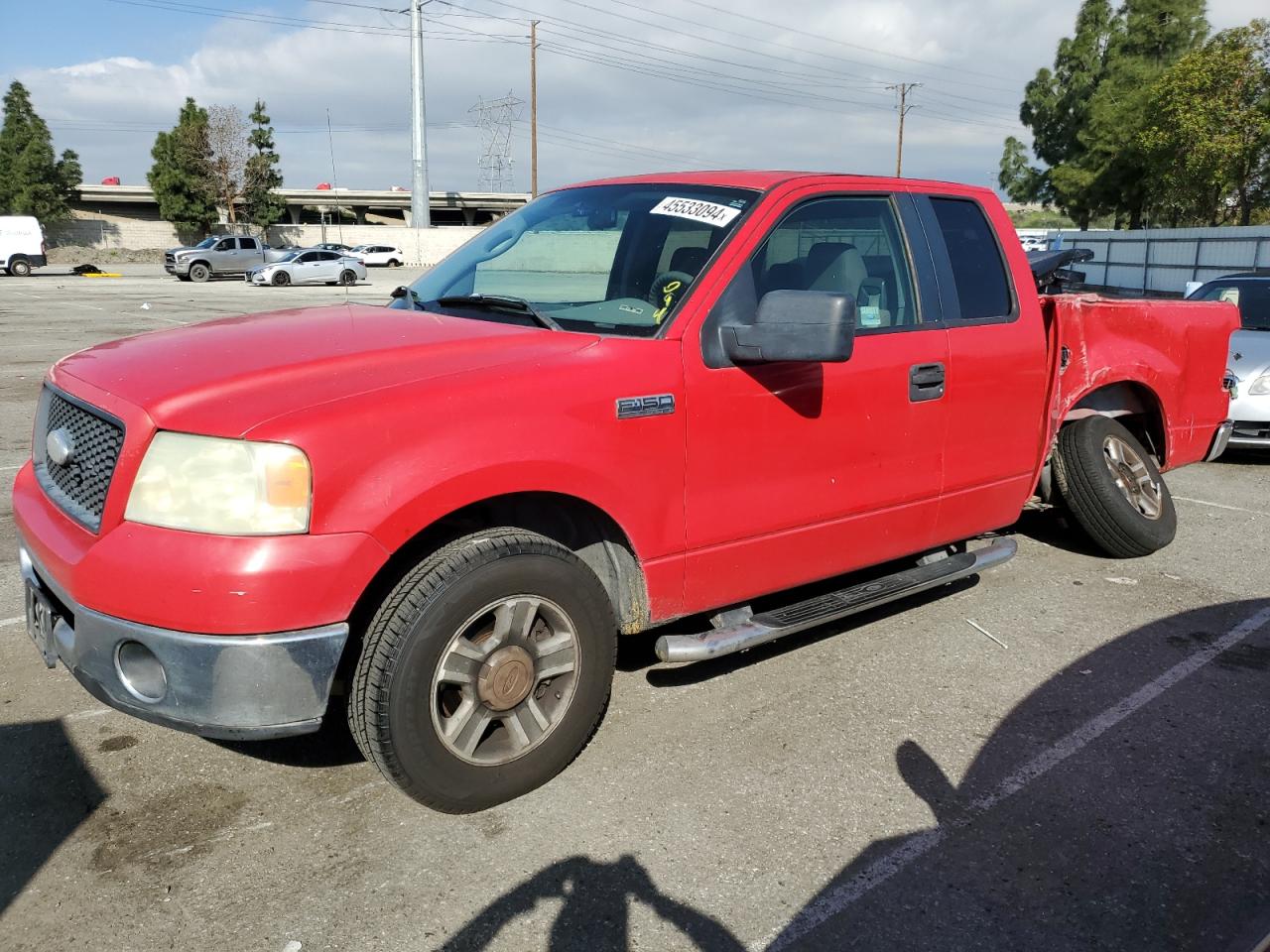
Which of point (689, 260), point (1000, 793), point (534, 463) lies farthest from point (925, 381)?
point (534, 463)

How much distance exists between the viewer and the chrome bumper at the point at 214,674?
263 centimetres

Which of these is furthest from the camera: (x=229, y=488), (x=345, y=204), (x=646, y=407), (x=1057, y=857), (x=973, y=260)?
(x=345, y=204)

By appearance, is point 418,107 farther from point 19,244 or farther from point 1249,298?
point 1249,298

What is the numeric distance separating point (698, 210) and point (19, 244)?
150 ft

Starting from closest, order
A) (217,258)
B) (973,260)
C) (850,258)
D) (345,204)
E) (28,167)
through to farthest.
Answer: (850,258) < (973,260) < (217,258) < (28,167) < (345,204)

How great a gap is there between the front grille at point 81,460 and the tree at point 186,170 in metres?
73.4

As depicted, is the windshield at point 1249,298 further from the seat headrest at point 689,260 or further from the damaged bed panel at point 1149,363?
the seat headrest at point 689,260

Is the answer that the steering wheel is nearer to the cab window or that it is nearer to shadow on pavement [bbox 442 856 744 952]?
the cab window

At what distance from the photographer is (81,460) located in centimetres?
302

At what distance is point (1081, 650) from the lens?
4.48 m

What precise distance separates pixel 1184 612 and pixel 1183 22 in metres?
62.1

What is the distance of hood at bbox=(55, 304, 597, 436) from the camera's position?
2.75 metres

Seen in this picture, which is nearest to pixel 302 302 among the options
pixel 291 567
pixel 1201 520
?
pixel 1201 520

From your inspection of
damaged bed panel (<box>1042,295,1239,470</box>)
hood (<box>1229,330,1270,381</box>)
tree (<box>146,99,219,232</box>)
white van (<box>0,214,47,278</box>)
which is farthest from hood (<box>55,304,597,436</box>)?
tree (<box>146,99,219,232</box>)
